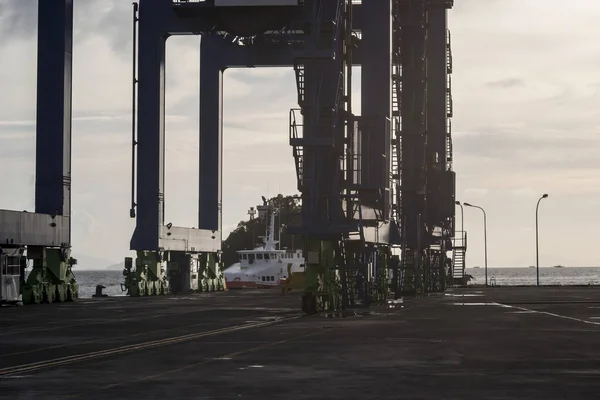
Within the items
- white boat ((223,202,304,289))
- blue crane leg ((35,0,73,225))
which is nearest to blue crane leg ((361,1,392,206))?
blue crane leg ((35,0,73,225))

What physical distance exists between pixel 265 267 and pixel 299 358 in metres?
109

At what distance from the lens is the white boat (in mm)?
130625

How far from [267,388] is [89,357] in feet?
22.6

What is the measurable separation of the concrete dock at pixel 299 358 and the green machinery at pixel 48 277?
657 inches

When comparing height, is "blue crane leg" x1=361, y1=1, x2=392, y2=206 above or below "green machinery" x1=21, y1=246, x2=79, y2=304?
above

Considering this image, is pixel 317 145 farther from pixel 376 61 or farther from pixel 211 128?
pixel 211 128

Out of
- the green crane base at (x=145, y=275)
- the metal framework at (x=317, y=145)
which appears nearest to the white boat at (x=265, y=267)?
the metal framework at (x=317, y=145)

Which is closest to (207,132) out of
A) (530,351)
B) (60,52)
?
(60,52)

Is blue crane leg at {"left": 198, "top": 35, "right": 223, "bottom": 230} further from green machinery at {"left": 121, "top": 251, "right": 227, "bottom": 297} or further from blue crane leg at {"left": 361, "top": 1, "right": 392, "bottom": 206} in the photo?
blue crane leg at {"left": 361, "top": 1, "right": 392, "bottom": 206}

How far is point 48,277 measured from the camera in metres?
59.1

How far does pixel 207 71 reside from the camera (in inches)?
3484

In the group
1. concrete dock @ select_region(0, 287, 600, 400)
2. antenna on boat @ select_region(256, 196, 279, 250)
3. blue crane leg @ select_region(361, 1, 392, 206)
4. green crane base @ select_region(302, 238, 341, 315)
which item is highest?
blue crane leg @ select_region(361, 1, 392, 206)

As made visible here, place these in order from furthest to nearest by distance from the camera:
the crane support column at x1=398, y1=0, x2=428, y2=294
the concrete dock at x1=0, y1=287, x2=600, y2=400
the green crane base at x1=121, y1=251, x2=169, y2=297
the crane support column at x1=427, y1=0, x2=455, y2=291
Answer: the crane support column at x1=427, y1=0, x2=455, y2=291 < the crane support column at x1=398, y1=0, x2=428, y2=294 < the green crane base at x1=121, y1=251, x2=169, y2=297 < the concrete dock at x1=0, y1=287, x2=600, y2=400

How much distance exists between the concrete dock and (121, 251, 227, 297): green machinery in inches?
1345
